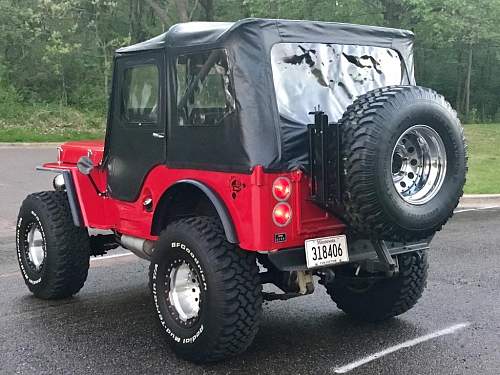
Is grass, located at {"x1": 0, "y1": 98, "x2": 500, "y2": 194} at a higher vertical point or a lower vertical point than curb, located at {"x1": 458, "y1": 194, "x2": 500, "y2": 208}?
higher

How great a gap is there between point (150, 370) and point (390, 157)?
2.03m

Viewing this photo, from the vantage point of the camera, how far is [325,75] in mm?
4641

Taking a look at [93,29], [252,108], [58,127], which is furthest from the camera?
[93,29]

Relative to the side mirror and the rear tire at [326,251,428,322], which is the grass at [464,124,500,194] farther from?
the side mirror

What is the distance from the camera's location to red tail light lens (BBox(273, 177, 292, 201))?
4.09 meters

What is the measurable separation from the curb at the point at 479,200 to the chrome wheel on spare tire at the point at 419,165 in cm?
765

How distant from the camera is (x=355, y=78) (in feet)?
15.8

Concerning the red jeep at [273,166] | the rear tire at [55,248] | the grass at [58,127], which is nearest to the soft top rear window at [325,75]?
the red jeep at [273,166]

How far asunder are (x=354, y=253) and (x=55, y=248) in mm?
2662

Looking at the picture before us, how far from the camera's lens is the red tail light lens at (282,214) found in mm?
4102

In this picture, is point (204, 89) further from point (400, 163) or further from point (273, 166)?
point (400, 163)

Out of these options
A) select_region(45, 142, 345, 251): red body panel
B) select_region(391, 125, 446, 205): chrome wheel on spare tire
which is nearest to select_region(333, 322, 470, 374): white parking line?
select_region(45, 142, 345, 251): red body panel

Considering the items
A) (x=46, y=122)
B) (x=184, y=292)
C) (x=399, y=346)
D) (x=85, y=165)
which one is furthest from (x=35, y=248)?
(x=46, y=122)

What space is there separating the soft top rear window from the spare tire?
1.54 feet
